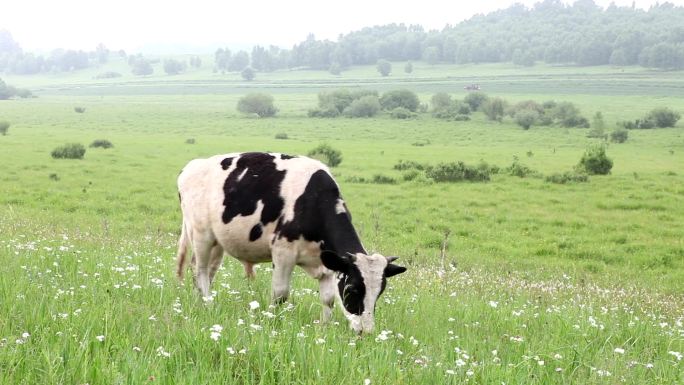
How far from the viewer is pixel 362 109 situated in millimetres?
111500

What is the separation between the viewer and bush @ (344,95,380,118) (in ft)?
364

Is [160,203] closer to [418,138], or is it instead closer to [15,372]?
[15,372]

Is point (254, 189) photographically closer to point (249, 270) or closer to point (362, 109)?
point (249, 270)

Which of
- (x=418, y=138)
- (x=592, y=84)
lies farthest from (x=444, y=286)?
(x=592, y=84)

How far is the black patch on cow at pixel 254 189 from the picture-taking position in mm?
8289

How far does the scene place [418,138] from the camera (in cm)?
7419

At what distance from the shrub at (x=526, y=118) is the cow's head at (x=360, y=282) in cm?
8638

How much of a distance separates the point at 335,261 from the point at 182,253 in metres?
3.80

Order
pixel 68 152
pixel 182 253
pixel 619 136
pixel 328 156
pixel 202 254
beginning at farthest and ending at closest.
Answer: pixel 619 136 → pixel 328 156 → pixel 68 152 → pixel 182 253 → pixel 202 254

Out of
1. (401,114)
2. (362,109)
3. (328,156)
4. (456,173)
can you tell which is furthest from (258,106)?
(456,173)

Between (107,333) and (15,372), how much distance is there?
36.3 inches

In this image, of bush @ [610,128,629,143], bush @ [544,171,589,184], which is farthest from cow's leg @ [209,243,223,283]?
bush @ [610,128,629,143]

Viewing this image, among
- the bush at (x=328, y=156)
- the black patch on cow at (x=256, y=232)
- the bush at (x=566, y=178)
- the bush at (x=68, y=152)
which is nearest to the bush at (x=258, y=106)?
the bush at (x=328, y=156)

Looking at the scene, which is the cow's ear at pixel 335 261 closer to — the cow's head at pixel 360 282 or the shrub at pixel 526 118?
the cow's head at pixel 360 282
